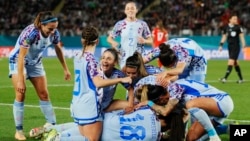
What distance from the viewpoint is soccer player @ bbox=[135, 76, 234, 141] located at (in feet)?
29.5

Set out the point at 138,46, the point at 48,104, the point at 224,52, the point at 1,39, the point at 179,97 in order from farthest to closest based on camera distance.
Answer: the point at 1,39, the point at 224,52, the point at 138,46, the point at 48,104, the point at 179,97

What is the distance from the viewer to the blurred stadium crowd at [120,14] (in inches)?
1556

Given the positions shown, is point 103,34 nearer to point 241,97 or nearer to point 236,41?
point 236,41

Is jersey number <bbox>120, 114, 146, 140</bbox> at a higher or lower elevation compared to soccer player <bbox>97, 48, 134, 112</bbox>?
lower

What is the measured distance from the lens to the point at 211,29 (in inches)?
1508

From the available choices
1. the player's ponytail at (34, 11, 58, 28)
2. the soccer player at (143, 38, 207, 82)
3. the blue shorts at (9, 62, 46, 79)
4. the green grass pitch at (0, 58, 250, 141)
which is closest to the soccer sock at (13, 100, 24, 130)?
the green grass pitch at (0, 58, 250, 141)

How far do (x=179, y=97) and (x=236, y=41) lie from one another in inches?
486

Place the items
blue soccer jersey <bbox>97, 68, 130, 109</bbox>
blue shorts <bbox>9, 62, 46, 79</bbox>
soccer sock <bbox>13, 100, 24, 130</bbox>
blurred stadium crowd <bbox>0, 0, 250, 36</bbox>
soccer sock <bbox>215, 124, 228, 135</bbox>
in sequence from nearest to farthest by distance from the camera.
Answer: blue soccer jersey <bbox>97, 68, 130, 109</bbox> < soccer sock <bbox>215, 124, 228, 135</bbox> < soccer sock <bbox>13, 100, 24, 130</bbox> < blue shorts <bbox>9, 62, 46, 79</bbox> < blurred stadium crowd <bbox>0, 0, 250, 36</bbox>

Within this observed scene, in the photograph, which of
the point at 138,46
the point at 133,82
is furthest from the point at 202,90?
the point at 138,46

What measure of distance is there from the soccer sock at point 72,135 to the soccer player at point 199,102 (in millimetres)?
874

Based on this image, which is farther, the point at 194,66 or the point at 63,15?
the point at 63,15

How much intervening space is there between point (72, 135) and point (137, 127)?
94 cm

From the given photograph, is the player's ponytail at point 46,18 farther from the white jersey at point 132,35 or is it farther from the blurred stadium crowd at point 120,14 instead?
the blurred stadium crowd at point 120,14

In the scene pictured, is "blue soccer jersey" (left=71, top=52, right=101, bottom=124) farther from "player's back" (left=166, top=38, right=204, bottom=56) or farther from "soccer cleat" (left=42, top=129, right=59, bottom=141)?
"player's back" (left=166, top=38, right=204, bottom=56)
